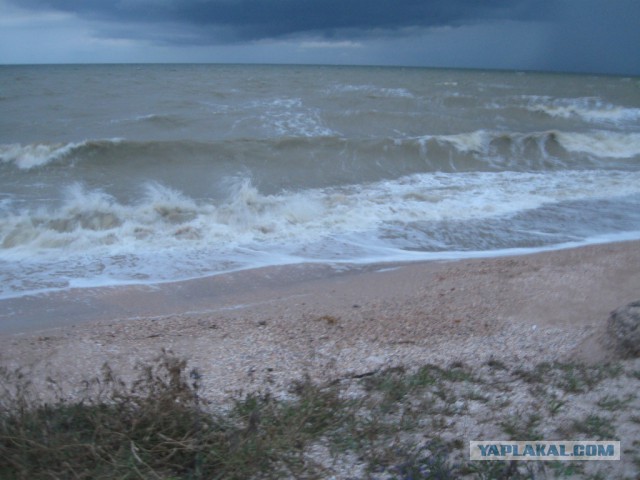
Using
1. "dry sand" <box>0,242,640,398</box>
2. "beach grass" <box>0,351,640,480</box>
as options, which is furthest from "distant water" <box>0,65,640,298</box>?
"beach grass" <box>0,351,640,480</box>

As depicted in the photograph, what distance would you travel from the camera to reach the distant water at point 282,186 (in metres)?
6.81

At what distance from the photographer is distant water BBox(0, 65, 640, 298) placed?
6.81m

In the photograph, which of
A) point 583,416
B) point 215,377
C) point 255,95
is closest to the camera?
point 583,416

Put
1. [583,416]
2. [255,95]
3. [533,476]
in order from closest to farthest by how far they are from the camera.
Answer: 1. [533,476]
2. [583,416]
3. [255,95]

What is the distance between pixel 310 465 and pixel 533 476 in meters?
0.95

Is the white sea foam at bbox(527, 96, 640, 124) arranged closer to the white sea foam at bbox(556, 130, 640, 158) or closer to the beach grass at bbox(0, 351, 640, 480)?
the white sea foam at bbox(556, 130, 640, 158)

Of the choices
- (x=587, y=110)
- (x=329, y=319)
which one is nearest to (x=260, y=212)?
(x=329, y=319)

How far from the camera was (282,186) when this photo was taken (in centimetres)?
1081

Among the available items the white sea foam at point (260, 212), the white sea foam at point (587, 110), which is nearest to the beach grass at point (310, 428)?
the white sea foam at point (260, 212)

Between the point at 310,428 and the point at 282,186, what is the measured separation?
8449mm

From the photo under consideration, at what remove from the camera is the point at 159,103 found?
2150cm

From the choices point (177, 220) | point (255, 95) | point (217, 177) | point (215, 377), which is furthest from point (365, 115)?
point (215, 377)

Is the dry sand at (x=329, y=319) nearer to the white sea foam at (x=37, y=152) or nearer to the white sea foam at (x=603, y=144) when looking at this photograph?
the white sea foam at (x=37, y=152)

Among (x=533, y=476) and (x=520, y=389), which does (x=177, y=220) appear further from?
(x=533, y=476)
